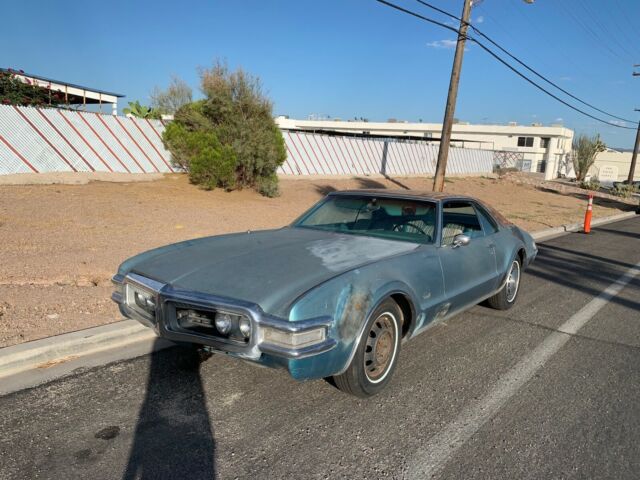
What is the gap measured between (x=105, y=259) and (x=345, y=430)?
16.3 ft

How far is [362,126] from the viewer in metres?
78.0

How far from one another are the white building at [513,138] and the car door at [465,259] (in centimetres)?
4938

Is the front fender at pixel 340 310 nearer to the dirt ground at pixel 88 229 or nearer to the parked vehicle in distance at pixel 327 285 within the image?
the parked vehicle in distance at pixel 327 285

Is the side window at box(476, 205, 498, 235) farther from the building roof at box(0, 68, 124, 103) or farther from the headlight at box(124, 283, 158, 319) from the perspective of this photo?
the building roof at box(0, 68, 124, 103)

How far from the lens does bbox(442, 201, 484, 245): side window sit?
4487mm

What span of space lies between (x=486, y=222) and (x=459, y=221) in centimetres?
46

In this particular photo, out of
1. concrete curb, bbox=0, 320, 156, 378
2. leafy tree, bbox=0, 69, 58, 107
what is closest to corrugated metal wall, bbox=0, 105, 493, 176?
leafy tree, bbox=0, 69, 58, 107

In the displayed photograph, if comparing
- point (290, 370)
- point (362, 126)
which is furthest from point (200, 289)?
point (362, 126)

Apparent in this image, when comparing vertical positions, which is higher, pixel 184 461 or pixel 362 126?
pixel 362 126

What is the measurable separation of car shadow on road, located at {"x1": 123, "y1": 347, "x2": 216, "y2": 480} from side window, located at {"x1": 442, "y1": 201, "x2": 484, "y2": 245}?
2.48 m

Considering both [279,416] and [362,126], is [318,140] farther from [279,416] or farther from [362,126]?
[362,126]

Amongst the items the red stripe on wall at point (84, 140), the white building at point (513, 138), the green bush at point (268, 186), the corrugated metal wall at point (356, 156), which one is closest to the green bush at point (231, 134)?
the green bush at point (268, 186)

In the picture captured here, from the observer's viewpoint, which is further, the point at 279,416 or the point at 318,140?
the point at 318,140

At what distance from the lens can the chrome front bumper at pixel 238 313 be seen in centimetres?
272
